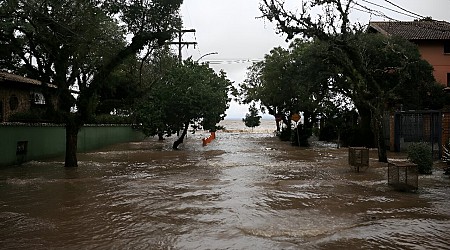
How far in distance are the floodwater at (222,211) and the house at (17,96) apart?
11572mm

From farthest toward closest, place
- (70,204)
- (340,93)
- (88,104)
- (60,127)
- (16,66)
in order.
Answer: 1. (340,93)
2. (16,66)
3. (60,127)
4. (88,104)
5. (70,204)

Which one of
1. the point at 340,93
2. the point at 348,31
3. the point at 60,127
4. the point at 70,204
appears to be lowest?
the point at 70,204

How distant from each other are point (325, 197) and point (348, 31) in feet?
39.3

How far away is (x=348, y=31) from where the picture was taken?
20078 mm

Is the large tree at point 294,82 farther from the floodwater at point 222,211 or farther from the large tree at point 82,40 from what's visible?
the floodwater at point 222,211

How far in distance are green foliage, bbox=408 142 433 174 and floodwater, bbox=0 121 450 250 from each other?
22.8 inches

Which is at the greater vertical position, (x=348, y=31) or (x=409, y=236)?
(x=348, y=31)

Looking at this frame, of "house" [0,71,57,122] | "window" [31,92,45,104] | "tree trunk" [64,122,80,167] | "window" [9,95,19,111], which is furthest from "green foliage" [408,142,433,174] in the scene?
"window" [31,92,45,104]

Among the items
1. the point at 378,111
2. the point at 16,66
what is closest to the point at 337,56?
the point at 378,111

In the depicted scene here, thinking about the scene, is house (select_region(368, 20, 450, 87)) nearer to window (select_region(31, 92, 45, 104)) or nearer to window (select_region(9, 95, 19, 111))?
window (select_region(31, 92, 45, 104))

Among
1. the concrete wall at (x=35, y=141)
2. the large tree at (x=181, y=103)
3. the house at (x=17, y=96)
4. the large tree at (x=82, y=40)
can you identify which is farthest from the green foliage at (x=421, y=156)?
the house at (x=17, y=96)

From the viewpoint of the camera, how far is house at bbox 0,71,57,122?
25.2 meters

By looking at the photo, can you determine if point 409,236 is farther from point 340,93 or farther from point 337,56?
point 340,93

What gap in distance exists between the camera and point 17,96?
26984mm
